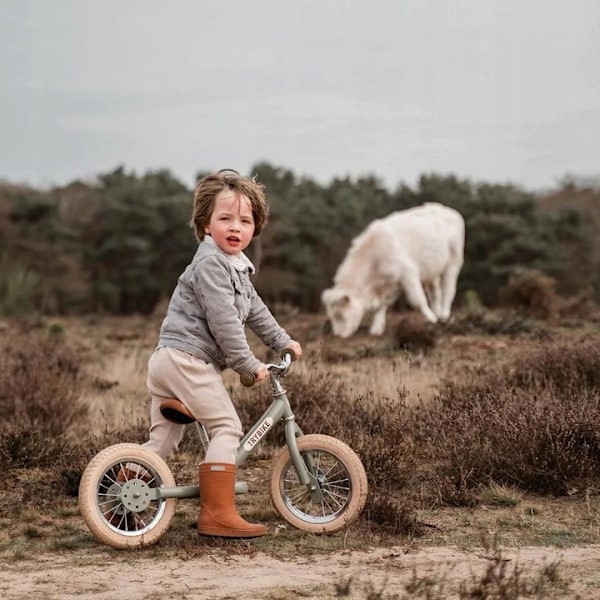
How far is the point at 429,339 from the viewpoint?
12469 mm

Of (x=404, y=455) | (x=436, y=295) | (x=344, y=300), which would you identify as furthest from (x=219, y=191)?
(x=436, y=295)

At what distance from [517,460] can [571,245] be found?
2918 cm

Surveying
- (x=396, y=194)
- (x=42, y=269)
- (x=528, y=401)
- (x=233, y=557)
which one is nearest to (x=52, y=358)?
(x=528, y=401)

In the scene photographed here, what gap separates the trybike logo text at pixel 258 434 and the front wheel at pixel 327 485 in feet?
0.60

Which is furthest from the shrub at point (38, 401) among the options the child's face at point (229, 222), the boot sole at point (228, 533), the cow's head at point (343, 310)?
the cow's head at point (343, 310)

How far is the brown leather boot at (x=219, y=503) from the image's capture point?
4.50 metres

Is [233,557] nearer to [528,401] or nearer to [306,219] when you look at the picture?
[528,401]

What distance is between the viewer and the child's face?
15.3ft

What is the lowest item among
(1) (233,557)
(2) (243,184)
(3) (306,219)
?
(1) (233,557)

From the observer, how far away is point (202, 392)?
4.54 m

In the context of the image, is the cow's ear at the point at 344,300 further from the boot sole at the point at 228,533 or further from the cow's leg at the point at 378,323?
the boot sole at the point at 228,533

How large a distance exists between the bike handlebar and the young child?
3 centimetres

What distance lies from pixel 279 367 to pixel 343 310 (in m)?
10.1

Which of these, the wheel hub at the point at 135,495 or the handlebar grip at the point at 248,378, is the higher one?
the handlebar grip at the point at 248,378
